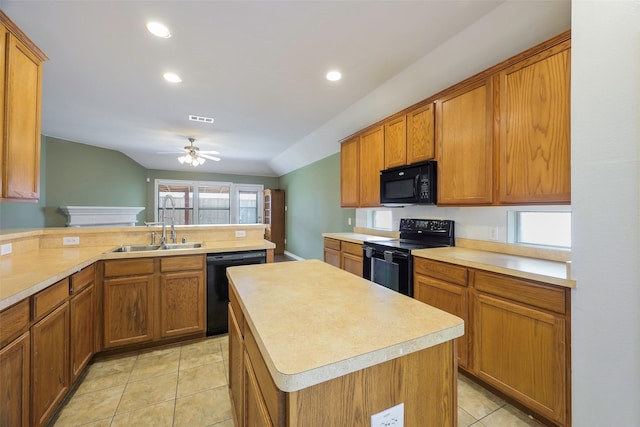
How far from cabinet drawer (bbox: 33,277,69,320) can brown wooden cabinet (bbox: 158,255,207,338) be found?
772 millimetres

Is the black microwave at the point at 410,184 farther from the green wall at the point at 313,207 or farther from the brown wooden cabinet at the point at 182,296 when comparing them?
the brown wooden cabinet at the point at 182,296

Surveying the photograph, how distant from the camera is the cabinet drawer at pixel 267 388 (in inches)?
25.9

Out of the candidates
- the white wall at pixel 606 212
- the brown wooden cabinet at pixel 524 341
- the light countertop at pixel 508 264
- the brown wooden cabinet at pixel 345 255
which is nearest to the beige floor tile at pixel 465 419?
the brown wooden cabinet at pixel 524 341

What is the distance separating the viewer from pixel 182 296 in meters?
2.56

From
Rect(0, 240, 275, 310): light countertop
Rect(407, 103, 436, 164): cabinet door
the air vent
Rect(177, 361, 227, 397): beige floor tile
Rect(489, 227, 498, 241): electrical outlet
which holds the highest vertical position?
the air vent

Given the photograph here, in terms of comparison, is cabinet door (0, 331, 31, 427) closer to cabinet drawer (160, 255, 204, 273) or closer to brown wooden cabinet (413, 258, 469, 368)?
cabinet drawer (160, 255, 204, 273)

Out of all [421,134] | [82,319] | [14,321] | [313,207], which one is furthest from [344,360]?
[313,207]

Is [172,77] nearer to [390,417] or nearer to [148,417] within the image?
[148,417]

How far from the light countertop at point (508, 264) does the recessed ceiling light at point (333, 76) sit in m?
1.85

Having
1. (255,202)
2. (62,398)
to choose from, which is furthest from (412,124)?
(255,202)

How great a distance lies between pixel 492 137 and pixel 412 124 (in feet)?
2.96

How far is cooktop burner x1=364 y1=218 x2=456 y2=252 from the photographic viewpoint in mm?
2711

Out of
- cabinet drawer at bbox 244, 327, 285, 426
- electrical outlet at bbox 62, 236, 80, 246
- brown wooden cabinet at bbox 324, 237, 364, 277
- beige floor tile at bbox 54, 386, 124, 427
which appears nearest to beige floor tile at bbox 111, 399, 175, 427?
beige floor tile at bbox 54, 386, 124, 427

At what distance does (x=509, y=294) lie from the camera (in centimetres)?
170
